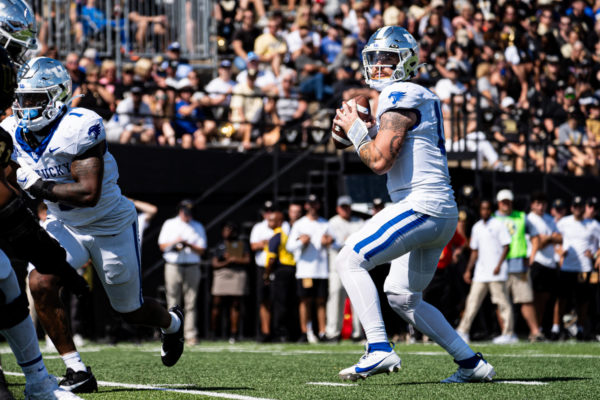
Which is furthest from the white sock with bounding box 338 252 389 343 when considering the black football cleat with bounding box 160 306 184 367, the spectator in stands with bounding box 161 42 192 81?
the spectator in stands with bounding box 161 42 192 81

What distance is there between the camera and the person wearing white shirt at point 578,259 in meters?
13.7

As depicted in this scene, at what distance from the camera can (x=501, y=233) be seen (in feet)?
42.5

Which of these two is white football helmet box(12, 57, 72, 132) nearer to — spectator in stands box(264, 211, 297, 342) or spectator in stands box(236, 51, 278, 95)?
spectator in stands box(264, 211, 297, 342)

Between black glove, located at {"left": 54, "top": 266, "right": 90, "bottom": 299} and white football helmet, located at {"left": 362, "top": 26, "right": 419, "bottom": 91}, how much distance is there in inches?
94.4

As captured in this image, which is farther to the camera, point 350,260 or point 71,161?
point 71,161

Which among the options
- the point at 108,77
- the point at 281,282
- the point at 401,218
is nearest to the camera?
the point at 401,218

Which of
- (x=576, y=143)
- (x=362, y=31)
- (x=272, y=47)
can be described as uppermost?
(x=362, y=31)

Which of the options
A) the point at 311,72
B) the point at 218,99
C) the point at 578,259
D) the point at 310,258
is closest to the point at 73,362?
the point at 310,258

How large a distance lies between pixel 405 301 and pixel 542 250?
8220 millimetres

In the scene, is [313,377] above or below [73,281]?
below

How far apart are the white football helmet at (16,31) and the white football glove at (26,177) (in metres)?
0.66

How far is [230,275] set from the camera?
1409 centimetres

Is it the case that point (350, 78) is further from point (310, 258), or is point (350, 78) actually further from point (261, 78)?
point (310, 258)

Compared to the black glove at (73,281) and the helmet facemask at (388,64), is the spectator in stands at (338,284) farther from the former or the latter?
the black glove at (73,281)
